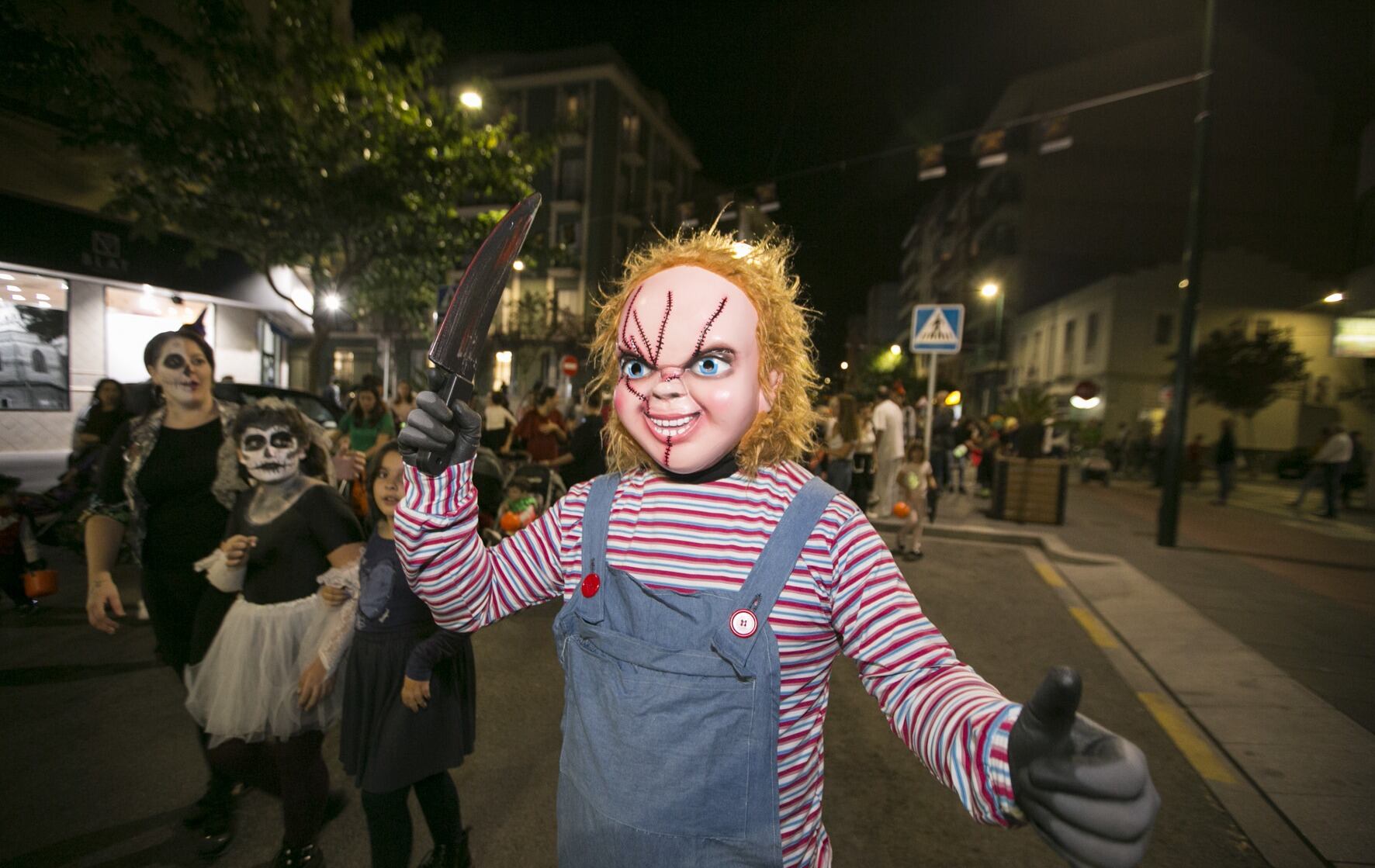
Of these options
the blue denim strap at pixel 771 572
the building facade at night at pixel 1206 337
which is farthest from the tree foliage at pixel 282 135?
the building facade at night at pixel 1206 337

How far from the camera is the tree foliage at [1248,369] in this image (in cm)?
2045

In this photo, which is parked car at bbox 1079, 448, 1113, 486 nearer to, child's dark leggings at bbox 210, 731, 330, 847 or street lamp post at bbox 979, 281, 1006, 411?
street lamp post at bbox 979, 281, 1006, 411

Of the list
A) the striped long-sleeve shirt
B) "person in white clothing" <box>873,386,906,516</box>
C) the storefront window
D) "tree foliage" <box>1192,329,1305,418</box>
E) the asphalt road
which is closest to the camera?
the striped long-sleeve shirt

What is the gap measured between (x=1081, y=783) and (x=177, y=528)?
3.22m

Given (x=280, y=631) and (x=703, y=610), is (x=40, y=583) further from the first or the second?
(x=703, y=610)

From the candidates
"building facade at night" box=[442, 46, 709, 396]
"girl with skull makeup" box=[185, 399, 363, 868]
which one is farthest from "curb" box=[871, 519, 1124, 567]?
"building facade at night" box=[442, 46, 709, 396]

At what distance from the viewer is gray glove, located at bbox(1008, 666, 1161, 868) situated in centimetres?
80

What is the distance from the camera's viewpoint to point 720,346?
55.0 inches

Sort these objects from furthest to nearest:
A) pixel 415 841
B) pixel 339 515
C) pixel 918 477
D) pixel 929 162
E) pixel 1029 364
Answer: pixel 1029 364 < pixel 929 162 < pixel 918 477 < pixel 415 841 < pixel 339 515

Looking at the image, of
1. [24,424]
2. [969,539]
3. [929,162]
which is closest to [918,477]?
[969,539]

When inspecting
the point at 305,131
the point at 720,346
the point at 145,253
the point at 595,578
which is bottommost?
the point at 595,578

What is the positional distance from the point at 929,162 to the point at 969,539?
5618mm

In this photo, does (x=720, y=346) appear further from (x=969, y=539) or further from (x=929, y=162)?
(x=929, y=162)

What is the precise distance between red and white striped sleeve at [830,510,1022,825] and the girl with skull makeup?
1.97m
